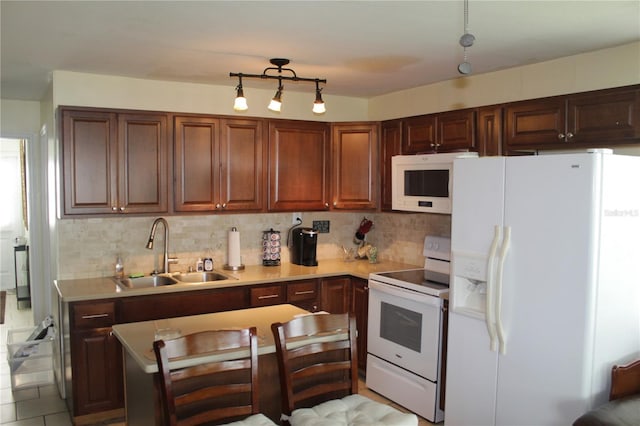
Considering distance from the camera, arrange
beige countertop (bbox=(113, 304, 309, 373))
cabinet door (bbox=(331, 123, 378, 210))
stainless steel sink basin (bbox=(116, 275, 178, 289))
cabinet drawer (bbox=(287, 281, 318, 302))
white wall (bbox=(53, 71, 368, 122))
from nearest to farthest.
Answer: beige countertop (bbox=(113, 304, 309, 373)), white wall (bbox=(53, 71, 368, 122)), stainless steel sink basin (bbox=(116, 275, 178, 289)), cabinet drawer (bbox=(287, 281, 318, 302)), cabinet door (bbox=(331, 123, 378, 210))

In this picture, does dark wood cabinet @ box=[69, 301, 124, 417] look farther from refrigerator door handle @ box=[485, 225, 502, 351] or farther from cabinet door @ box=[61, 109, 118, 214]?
refrigerator door handle @ box=[485, 225, 502, 351]

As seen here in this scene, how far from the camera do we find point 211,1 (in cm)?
235

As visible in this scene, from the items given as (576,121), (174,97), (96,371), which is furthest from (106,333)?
(576,121)

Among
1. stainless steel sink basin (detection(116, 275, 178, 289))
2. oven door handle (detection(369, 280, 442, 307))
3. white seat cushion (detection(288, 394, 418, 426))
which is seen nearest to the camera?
white seat cushion (detection(288, 394, 418, 426))

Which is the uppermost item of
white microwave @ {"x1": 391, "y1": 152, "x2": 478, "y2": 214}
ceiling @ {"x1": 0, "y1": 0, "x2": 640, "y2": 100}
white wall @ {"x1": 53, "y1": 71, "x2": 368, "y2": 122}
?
ceiling @ {"x1": 0, "y1": 0, "x2": 640, "y2": 100}

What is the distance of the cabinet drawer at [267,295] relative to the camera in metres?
4.12

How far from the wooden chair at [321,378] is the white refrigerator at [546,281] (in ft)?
3.08

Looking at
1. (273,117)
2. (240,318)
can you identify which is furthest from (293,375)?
(273,117)

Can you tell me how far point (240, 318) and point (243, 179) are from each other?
5.68 feet

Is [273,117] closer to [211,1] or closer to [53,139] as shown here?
[53,139]

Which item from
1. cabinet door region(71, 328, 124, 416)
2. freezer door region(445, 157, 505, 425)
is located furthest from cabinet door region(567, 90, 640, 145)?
cabinet door region(71, 328, 124, 416)

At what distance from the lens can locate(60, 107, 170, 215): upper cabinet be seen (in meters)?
3.80

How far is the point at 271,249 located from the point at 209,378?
2430 millimetres

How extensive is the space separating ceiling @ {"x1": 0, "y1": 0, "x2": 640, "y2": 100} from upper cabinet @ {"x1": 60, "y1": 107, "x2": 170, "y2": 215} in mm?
355
